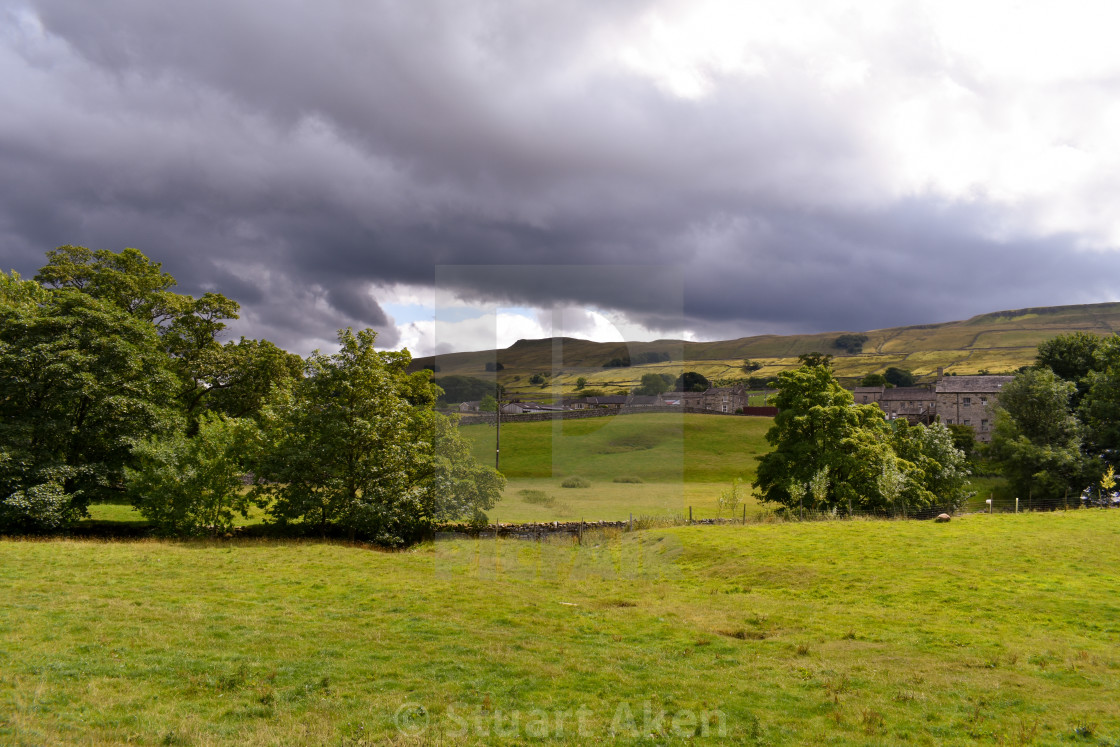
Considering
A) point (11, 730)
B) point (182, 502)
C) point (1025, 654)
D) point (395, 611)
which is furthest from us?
point (182, 502)

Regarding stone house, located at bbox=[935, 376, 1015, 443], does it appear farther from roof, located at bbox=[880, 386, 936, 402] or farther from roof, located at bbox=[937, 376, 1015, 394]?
roof, located at bbox=[880, 386, 936, 402]

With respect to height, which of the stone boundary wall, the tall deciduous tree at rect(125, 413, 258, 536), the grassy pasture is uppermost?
the stone boundary wall

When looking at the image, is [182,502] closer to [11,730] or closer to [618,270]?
[11,730]

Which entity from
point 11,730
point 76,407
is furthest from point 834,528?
point 76,407

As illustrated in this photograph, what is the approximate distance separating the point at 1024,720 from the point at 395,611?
45.0 feet

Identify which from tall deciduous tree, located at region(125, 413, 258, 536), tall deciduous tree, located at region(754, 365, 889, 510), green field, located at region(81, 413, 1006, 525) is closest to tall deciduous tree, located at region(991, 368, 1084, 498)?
tall deciduous tree, located at region(754, 365, 889, 510)

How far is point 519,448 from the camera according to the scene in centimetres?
1953

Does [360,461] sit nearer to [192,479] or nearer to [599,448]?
[192,479]

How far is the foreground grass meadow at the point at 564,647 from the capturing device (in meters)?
8.89

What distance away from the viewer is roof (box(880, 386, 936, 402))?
107500 mm

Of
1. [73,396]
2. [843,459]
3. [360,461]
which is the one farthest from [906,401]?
[73,396]

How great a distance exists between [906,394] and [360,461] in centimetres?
11013

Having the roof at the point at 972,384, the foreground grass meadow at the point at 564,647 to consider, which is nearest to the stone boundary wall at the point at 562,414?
the foreground grass meadow at the point at 564,647

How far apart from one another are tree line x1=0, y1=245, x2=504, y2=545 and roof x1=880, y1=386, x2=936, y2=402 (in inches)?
4119
